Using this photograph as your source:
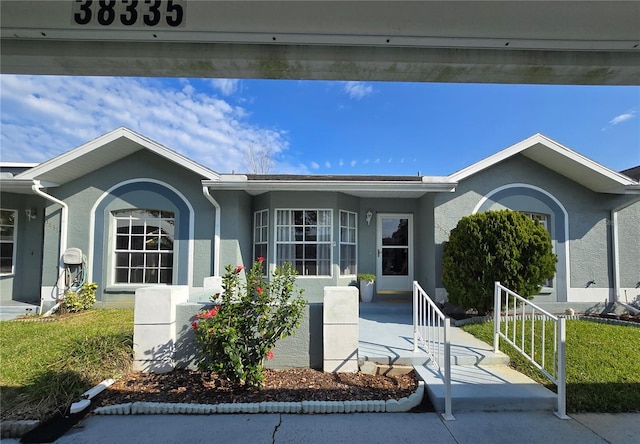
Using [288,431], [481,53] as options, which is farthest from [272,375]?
[481,53]

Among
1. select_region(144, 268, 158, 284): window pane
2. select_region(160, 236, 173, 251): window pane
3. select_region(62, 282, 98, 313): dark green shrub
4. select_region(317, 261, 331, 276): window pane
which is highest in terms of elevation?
select_region(160, 236, 173, 251): window pane

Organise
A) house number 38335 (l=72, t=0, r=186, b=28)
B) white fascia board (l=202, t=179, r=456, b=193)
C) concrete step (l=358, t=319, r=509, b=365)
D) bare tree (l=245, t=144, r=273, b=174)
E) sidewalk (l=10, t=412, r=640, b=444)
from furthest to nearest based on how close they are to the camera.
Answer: bare tree (l=245, t=144, r=273, b=174) < white fascia board (l=202, t=179, r=456, b=193) < concrete step (l=358, t=319, r=509, b=365) < sidewalk (l=10, t=412, r=640, b=444) < house number 38335 (l=72, t=0, r=186, b=28)

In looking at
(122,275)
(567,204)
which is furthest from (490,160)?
(122,275)

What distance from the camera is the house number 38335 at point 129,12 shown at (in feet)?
7.02

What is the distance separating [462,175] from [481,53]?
5.38 m

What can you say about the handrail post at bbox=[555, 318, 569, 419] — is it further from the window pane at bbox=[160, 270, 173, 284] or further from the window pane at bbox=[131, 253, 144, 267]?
the window pane at bbox=[131, 253, 144, 267]

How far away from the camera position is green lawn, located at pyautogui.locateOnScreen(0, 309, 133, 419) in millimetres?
3301

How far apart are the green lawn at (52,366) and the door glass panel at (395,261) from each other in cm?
620

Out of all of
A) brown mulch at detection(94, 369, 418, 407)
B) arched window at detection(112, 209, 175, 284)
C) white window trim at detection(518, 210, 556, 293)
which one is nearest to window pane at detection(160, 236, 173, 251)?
arched window at detection(112, 209, 175, 284)

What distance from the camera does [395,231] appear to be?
29.6 feet

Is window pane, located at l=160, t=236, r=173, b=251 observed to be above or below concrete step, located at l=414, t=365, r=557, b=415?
above

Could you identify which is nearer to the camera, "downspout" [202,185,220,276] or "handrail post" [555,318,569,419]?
"handrail post" [555,318,569,419]

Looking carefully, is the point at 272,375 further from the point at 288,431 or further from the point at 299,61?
the point at 299,61

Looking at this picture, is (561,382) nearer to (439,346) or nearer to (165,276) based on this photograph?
(439,346)
